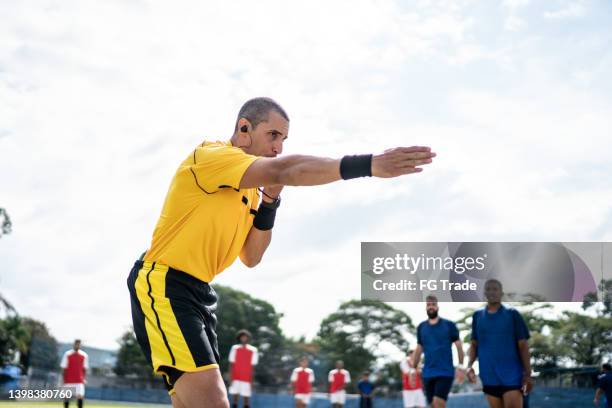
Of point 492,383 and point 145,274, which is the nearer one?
point 145,274

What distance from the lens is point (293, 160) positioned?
3.73 metres

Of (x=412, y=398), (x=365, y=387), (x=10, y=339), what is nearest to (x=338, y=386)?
(x=412, y=398)

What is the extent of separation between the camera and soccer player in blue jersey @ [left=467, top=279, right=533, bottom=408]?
367 inches

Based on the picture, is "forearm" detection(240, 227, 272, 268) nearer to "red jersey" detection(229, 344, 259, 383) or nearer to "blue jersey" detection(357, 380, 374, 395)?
"red jersey" detection(229, 344, 259, 383)

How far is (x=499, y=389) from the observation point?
31.0 feet

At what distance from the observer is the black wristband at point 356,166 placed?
140 inches

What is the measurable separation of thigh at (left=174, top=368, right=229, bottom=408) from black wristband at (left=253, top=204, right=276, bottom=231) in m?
1.06

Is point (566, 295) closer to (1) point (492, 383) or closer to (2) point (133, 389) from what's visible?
(1) point (492, 383)

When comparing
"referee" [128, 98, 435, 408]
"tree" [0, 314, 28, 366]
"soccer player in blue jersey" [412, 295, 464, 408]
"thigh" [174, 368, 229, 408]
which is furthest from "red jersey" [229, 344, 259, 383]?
"tree" [0, 314, 28, 366]

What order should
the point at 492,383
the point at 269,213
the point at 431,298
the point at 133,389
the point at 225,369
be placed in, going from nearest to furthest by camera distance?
the point at 269,213
the point at 492,383
the point at 431,298
the point at 133,389
the point at 225,369

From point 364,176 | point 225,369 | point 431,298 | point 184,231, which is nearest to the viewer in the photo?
point 364,176

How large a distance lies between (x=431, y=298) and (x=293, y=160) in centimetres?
890

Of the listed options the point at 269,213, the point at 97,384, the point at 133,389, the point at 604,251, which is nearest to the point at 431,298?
the point at 269,213

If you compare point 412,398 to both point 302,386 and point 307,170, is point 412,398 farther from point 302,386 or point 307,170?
point 307,170
